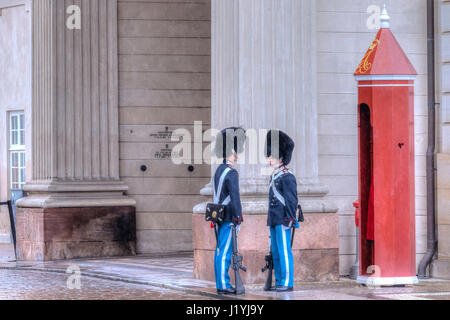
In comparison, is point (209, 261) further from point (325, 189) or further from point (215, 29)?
point (215, 29)

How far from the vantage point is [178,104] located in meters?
18.7

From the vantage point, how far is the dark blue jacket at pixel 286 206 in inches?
475

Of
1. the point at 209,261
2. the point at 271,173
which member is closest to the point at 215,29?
the point at 271,173

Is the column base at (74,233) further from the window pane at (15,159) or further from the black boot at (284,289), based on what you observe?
the black boot at (284,289)

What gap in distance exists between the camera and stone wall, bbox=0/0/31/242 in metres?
22.0

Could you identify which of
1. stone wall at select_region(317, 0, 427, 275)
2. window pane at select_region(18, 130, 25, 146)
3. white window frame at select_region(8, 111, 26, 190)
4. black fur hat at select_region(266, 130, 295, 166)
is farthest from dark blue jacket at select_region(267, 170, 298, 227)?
window pane at select_region(18, 130, 25, 146)

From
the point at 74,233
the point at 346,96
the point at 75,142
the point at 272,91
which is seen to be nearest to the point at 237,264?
the point at 272,91

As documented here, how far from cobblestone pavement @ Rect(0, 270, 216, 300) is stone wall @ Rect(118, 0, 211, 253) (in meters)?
4.16

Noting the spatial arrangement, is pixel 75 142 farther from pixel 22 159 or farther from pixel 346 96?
pixel 346 96

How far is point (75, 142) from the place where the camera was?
18078mm

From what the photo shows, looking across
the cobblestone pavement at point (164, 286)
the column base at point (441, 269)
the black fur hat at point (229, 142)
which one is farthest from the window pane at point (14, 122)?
the column base at point (441, 269)

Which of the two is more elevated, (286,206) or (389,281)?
(286,206)

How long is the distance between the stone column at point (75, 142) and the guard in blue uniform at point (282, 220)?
20.7 ft

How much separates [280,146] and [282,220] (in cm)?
94
